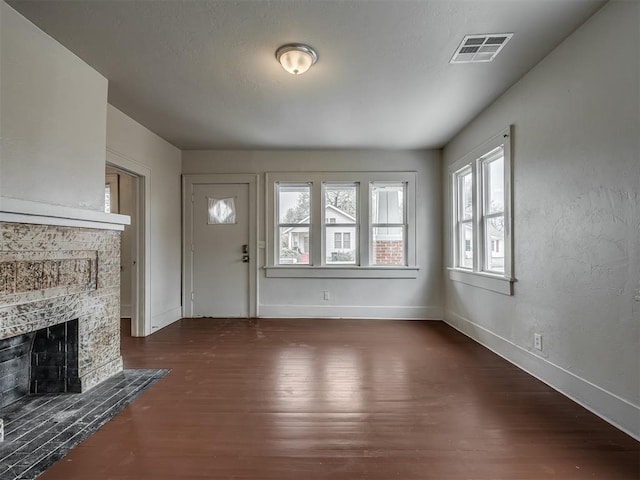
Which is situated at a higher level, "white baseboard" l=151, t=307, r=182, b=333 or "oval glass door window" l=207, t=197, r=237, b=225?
"oval glass door window" l=207, t=197, r=237, b=225

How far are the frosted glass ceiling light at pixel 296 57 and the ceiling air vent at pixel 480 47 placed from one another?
106 cm

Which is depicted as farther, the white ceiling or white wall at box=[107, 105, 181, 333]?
white wall at box=[107, 105, 181, 333]

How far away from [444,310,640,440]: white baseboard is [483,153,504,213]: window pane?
133 centimetres

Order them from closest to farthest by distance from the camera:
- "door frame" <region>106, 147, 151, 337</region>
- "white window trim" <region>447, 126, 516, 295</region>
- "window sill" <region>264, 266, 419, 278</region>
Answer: "white window trim" <region>447, 126, 516, 295</region> → "door frame" <region>106, 147, 151, 337</region> → "window sill" <region>264, 266, 419, 278</region>

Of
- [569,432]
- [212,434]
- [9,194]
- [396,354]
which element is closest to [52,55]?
[9,194]

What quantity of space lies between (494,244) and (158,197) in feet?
13.5

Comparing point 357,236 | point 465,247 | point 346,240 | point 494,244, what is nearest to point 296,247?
point 346,240

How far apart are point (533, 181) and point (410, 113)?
140 centimetres

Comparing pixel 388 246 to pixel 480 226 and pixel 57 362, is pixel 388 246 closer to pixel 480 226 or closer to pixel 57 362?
pixel 480 226

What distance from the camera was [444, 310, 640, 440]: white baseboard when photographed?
179cm

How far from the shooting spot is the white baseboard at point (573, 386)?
1785mm

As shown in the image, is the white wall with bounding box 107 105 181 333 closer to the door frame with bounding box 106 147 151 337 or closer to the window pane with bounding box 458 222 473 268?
the door frame with bounding box 106 147 151 337

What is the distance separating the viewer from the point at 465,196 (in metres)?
4.05

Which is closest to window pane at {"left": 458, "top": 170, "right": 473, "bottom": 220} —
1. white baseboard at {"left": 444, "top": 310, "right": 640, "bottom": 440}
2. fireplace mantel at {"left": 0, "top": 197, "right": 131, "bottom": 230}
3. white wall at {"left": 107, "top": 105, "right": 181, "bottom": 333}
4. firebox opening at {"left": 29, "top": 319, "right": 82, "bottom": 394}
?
white baseboard at {"left": 444, "top": 310, "right": 640, "bottom": 440}
